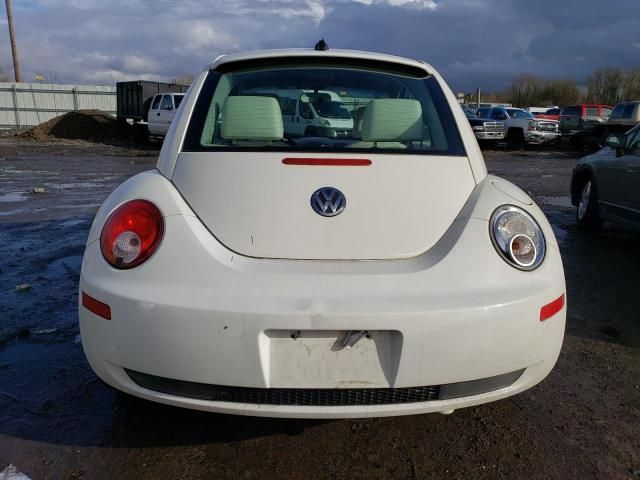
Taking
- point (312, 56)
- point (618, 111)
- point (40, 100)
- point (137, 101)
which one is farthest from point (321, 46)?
point (40, 100)

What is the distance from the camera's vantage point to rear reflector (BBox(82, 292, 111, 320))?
196 cm

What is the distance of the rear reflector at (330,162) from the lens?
222 cm

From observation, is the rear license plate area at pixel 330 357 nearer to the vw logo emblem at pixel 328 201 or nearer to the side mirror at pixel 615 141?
the vw logo emblem at pixel 328 201

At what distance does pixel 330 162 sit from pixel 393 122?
0.52m

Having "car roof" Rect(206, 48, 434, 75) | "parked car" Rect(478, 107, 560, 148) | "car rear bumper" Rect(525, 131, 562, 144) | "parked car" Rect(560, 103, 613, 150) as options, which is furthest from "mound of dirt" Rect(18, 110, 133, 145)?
"car roof" Rect(206, 48, 434, 75)

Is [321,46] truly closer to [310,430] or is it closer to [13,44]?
[310,430]

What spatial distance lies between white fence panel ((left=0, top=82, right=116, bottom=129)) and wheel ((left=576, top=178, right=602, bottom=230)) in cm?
2922

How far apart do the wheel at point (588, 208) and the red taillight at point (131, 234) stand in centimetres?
581

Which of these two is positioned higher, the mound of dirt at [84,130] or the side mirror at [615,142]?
the side mirror at [615,142]

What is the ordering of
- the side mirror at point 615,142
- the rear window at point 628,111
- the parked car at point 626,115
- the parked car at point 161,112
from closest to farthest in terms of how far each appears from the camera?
the side mirror at point 615,142 < the parked car at point 626,115 < the rear window at point 628,111 < the parked car at point 161,112

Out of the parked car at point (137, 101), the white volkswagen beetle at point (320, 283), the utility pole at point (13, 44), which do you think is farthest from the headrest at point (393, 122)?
the utility pole at point (13, 44)

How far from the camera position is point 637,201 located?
5.29m

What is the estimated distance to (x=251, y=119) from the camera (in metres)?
2.52

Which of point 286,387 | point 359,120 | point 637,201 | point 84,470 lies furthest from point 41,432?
point 637,201
